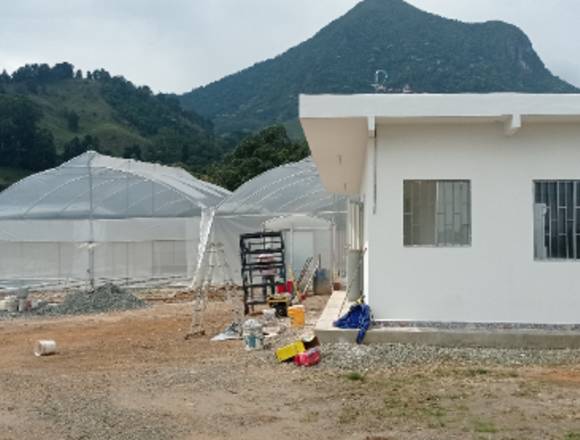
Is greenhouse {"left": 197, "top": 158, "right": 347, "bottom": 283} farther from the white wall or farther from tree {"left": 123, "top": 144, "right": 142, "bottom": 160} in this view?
tree {"left": 123, "top": 144, "right": 142, "bottom": 160}

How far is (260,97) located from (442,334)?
96366 millimetres

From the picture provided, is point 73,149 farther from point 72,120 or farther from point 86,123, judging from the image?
point 86,123

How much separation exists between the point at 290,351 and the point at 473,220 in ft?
11.2

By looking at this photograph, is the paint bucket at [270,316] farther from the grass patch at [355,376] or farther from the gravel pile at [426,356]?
the grass patch at [355,376]

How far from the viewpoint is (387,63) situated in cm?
9806

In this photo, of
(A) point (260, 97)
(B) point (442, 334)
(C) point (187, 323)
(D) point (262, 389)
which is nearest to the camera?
(D) point (262, 389)

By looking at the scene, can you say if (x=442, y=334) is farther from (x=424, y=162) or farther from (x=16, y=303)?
(x=16, y=303)

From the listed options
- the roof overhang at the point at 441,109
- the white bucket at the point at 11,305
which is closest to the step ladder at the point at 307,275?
the white bucket at the point at 11,305

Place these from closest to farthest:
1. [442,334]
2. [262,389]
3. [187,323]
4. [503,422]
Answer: [503,422] < [262,389] < [442,334] < [187,323]

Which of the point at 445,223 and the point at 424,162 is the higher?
the point at 424,162

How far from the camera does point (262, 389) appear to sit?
30.7 ft

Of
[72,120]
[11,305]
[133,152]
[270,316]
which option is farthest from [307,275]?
[72,120]

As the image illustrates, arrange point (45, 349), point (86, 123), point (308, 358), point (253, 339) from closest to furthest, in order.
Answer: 1. point (308, 358)
2. point (253, 339)
3. point (45, 349)
4. point (86, 123)

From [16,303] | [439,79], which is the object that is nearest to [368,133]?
[16,303]
